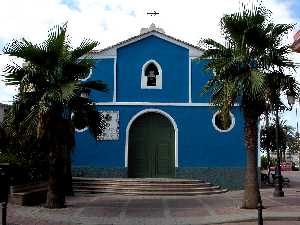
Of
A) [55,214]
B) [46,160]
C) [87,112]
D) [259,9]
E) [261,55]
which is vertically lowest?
[55,214]

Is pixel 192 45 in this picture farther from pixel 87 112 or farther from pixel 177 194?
pixel 87 112

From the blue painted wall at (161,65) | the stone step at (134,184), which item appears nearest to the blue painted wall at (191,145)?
the blue painted wall at (161,65)

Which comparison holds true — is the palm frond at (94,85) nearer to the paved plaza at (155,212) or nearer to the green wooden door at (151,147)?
the paved plaza at (155,212)

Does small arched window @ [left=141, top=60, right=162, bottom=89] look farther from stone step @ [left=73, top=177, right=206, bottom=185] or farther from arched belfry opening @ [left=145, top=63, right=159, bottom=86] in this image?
stone step @ [left=73, top=177, right=206, bottom=185]

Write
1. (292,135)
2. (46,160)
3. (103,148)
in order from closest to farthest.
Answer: (46,160)
(103,148)
(292,135)

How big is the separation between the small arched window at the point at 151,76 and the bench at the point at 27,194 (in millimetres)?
9345

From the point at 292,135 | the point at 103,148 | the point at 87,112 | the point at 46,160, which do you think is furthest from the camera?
the point at 292,135

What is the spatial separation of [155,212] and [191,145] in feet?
33.8

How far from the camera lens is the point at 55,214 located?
636 inches

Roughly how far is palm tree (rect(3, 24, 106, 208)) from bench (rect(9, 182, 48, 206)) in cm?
129

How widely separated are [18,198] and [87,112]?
409 cm

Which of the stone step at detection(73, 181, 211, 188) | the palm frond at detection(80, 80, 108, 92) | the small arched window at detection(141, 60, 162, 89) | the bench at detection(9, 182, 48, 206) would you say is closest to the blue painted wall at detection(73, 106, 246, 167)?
the small arched window at detection(141, 60, 162, 89)

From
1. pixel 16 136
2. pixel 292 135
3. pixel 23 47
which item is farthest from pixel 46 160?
pixel 292 135

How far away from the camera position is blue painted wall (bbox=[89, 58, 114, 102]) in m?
27.5
